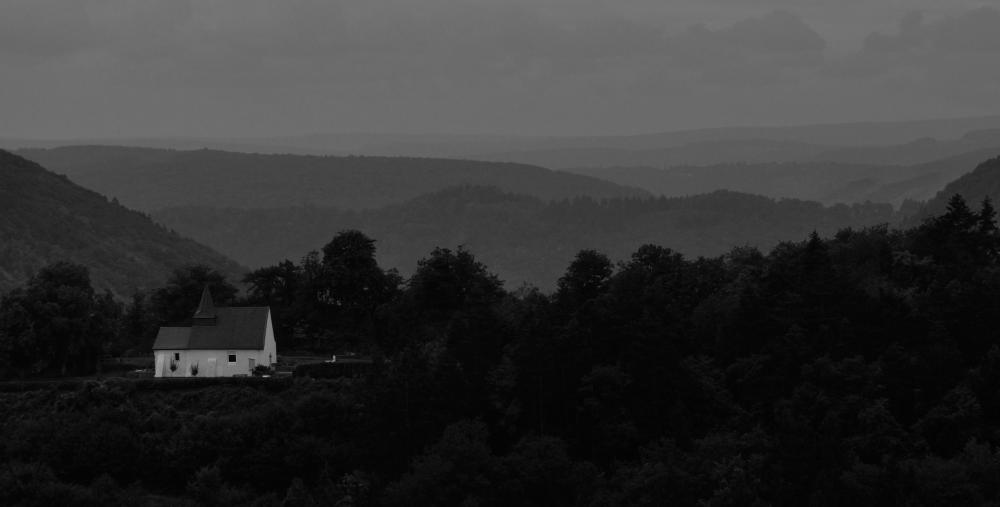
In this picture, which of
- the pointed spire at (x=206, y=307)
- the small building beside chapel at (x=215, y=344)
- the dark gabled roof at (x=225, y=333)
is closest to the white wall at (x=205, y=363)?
the small building beside chapel at (x=215, y=344)

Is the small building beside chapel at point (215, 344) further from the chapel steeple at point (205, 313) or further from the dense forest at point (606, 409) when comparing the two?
the dense forest at point (606, 409)

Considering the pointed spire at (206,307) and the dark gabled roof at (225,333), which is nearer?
the dark gabled roof at (225,333)

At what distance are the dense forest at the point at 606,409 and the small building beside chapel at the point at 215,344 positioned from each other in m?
3.42

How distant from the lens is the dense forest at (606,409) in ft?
215

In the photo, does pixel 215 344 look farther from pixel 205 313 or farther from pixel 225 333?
pixel 205 313

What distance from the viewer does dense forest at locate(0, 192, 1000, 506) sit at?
6544 centimetres

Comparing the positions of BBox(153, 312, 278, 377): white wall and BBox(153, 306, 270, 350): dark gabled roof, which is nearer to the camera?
BBox(153, 312, 278, 377): white wall

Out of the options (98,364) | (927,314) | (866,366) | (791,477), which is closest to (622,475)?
(791,477)

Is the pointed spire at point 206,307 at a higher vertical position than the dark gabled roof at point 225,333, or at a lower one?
higher

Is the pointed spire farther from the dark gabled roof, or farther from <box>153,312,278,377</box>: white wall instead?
<box>153,312,278,377</box>: white wall

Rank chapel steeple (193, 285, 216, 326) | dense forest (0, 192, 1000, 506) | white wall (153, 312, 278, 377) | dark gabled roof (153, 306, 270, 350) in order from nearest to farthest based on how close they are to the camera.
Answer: dense forest (0, 192, 1000, 506)
white wall (153, 312, 278, 377)
dark gabled roof (153, 306, 270, 350)
chapel steeple (193, 285, 216, 326)

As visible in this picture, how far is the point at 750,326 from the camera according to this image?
260 feet

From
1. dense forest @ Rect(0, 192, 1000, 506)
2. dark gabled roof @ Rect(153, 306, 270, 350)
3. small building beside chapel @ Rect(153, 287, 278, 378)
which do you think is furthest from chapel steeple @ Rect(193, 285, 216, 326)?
dense forest @ Rect(0, 192, 1000, 506)

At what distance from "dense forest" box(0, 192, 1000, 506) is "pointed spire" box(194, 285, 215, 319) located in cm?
→ 511
